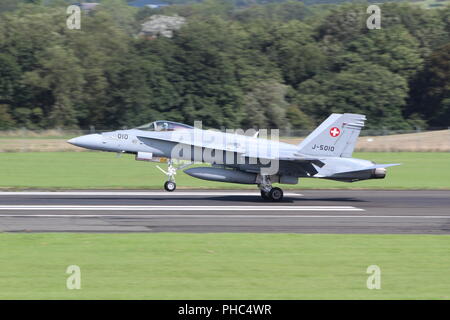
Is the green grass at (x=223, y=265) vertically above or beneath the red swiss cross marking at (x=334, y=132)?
beneath

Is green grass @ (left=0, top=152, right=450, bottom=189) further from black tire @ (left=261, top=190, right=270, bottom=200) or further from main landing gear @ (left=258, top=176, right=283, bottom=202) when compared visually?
main landing gear @ (left=258, top=176, right=283, bottom=202)


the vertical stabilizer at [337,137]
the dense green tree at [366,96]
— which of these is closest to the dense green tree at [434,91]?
the dense green tree at [366,96]

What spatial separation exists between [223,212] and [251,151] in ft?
11.5

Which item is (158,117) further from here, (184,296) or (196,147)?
(184,296)

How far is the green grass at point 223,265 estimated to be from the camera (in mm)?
11055

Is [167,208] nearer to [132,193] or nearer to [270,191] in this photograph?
[270,191]

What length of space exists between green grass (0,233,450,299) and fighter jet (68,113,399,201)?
7.63 m

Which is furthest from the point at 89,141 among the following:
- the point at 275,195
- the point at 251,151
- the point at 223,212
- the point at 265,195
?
the point at 275,195

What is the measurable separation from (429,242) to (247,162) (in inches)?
366

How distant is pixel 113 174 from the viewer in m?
34.4

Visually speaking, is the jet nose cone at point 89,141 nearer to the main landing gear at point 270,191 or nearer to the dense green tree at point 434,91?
the main landing gear at point 270,191

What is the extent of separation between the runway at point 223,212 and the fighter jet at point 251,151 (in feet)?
3.30

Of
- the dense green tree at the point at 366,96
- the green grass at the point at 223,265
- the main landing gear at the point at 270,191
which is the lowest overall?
the green grass at the point at 223,265

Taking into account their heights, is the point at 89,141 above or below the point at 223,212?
above
